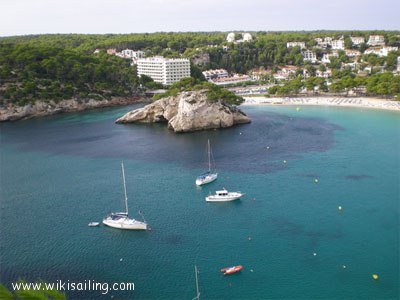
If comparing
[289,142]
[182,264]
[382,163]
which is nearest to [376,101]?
[289,142]

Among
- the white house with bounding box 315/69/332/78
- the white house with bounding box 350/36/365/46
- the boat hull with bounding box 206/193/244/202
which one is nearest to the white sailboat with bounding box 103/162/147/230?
the boat hull with bounding box 206/193/244/202

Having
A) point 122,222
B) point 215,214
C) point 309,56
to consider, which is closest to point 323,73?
point 309,56

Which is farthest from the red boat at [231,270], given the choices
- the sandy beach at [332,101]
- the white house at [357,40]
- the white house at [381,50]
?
the white house at [357,40]

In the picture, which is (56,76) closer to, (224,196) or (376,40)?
(224,196)

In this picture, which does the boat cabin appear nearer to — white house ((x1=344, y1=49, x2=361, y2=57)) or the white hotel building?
the white hotel building

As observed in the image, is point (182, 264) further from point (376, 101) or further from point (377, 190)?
point (376, 101)

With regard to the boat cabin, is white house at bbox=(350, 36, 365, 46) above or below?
above
